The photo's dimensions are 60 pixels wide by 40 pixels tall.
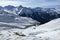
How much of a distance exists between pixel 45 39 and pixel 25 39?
179cm

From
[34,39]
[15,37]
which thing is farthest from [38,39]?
[15,37]

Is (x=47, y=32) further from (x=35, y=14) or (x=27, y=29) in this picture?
(x=35, y=14)

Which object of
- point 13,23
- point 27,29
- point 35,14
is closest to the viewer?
point 27,29

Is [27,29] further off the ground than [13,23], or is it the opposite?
[27,29]

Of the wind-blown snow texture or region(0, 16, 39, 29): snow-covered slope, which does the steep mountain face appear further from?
the wind-blown snow texture

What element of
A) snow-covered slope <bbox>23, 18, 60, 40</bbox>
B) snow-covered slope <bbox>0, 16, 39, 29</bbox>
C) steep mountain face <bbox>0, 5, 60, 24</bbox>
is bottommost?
steep mountain face <bbox>0, 5, 60, 24</bbox>

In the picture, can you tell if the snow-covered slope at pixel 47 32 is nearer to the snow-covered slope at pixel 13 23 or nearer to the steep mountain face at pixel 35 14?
the snow-covered slope at pixel 13 23

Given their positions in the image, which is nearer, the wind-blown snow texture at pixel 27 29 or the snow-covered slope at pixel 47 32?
the snow-covered slope at pixel 47 32

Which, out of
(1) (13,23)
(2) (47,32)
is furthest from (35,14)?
(2) (47,32)

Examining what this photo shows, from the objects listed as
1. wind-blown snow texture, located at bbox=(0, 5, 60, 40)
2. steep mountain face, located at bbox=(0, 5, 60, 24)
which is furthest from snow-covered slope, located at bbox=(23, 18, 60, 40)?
steep mountain face, located at bbox=(0, 5, 60, 24)

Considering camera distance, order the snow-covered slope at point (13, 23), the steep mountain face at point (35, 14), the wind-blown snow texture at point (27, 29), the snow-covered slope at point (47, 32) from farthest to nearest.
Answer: the steep mountain face at point (35, 14) < the snow-covered slope at point (13, 23) < the wind-blown snow texture at point (27, 29) < the snow-covered slope at point (47, 32)

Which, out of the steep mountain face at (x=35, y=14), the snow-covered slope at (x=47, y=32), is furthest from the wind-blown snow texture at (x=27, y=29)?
the steep mountain face at (x=35, y=14)

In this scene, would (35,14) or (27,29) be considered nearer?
(27,29)

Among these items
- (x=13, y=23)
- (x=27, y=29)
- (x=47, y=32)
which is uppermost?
(x=47, y=32)
